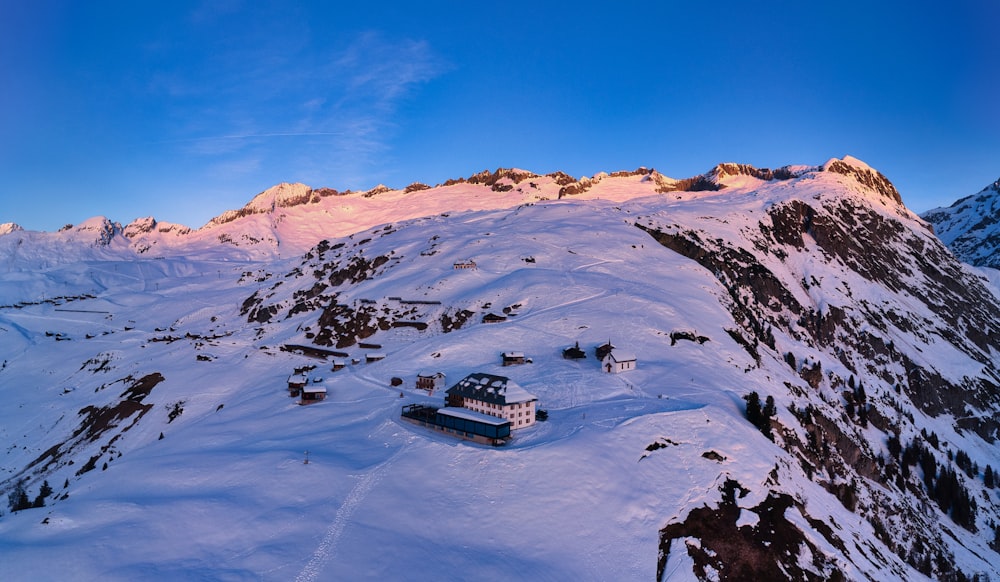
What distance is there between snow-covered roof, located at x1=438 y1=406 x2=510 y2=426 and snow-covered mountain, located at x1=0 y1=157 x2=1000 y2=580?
8.20ft

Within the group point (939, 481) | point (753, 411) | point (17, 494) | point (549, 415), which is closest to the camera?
point (549, 415)

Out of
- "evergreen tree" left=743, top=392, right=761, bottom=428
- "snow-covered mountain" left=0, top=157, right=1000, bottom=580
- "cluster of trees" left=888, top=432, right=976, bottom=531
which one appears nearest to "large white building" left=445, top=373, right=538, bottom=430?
"snow-covered mountain" left=0, top=157, right=1000, bottom=580

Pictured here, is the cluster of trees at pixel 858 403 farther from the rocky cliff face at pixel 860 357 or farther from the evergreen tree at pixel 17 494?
the evergreen tree at pixel 17 494

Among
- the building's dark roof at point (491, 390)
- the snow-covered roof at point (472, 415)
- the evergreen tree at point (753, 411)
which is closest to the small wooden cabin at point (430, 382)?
the building's dark roof at point (491, 390)

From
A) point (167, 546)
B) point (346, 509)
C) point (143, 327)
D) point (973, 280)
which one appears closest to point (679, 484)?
point (346, 509)

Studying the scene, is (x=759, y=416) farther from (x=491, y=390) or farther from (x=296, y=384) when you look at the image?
(x=296, y=384)

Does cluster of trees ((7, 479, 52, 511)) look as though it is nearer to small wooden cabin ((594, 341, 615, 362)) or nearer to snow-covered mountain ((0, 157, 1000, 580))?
snow-covered mountain ((0, 157, 1000, 580))

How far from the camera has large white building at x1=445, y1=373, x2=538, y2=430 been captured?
1811 inches

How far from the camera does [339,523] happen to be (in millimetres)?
32812

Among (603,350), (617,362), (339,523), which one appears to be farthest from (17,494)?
(617,362)

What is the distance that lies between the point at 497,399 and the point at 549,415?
6651 millimetres

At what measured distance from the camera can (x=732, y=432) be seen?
150ft

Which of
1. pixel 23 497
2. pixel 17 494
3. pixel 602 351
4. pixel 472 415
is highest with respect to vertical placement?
pixel 602 351

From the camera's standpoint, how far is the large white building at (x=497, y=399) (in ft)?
151
